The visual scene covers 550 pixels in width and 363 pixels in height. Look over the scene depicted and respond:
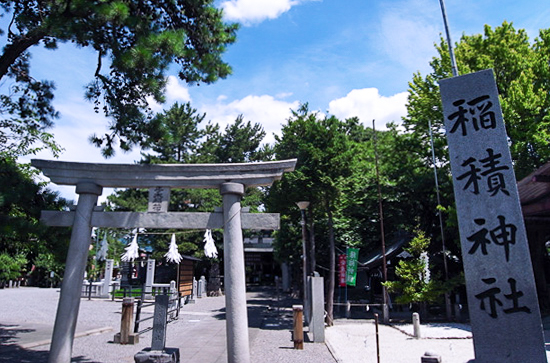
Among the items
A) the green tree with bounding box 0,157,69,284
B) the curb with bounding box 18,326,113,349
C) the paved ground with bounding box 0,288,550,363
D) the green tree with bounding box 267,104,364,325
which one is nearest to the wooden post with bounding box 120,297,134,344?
the paved ground with bounding box 0,288,550,363

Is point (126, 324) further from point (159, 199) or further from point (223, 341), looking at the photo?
point (159, 199)

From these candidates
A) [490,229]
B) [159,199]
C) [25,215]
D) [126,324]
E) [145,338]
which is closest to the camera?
[490,229]

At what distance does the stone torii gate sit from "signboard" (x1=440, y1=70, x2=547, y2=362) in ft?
9.73

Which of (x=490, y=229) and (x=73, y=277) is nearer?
(x=490, y=229)

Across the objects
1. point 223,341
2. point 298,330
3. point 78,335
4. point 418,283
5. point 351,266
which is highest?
point 351,266

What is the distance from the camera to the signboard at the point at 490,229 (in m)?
5.07

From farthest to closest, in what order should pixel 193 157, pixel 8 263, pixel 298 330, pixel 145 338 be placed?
pixel 193 157 → pixel 8 263 → pixel 145 338 → pixel 298 330

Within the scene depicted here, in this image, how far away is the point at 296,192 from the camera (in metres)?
14.6

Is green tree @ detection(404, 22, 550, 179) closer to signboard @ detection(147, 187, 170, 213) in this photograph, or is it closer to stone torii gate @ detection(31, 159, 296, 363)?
stone torii gate @ detection(31, 159, 296, 363)

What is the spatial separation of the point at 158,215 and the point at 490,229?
18.4ft

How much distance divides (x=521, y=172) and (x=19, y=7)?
16925mm

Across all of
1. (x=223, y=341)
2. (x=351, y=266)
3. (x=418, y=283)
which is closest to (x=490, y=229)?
(x=223, y=341)

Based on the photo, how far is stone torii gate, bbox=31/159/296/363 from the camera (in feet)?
20.8

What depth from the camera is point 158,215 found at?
21.8 ft
